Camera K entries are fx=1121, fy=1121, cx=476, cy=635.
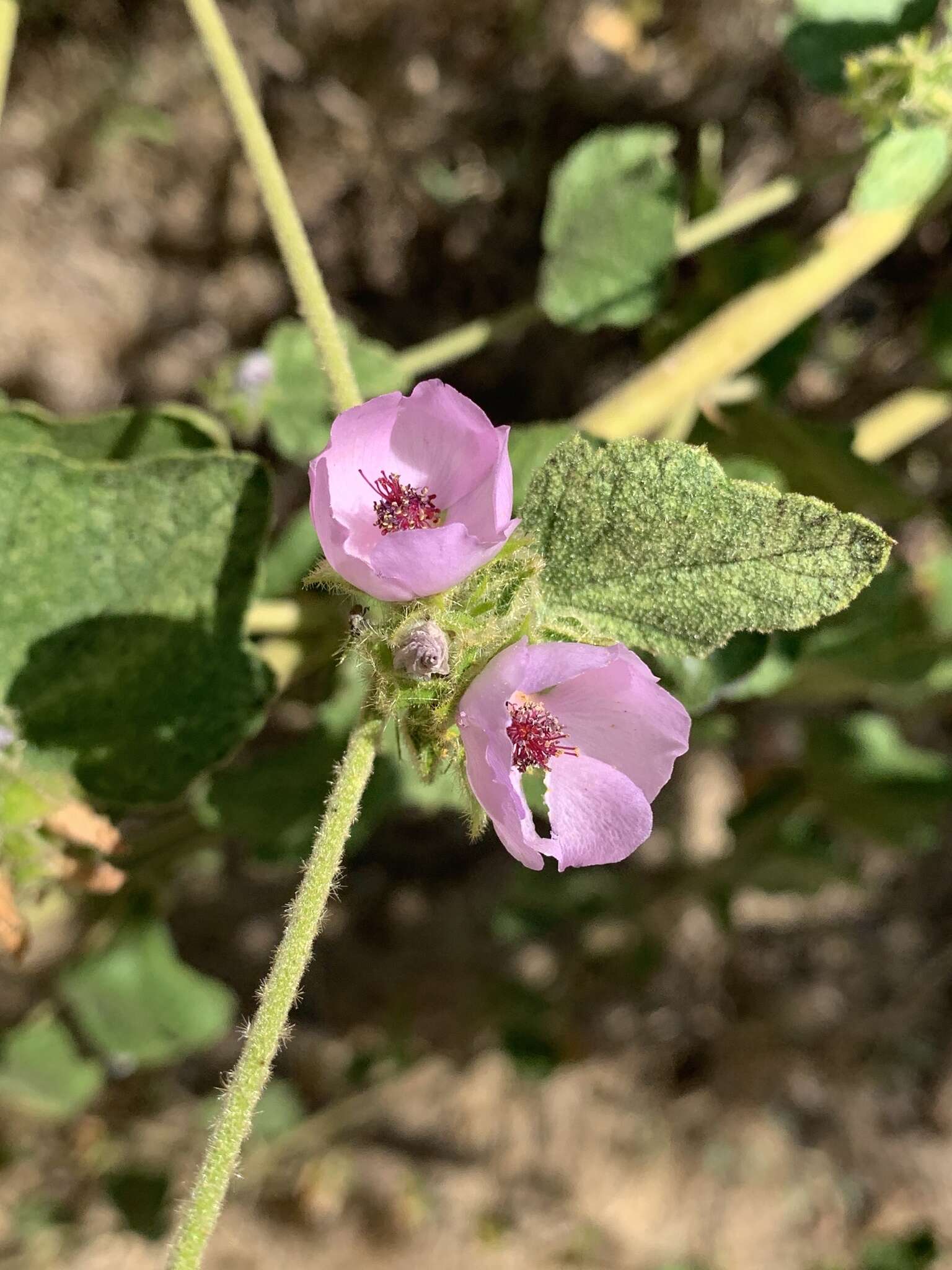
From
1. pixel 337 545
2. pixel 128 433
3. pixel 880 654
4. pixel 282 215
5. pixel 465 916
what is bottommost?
pixel 465 916

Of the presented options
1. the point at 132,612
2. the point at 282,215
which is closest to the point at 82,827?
the point at 132,612

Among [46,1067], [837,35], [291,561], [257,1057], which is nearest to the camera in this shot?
[257,1057]

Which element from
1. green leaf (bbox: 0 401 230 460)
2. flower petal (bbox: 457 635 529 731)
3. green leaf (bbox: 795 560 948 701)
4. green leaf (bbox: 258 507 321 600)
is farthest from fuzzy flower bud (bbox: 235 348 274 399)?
flower petal (bbox: 457 635 529 731)

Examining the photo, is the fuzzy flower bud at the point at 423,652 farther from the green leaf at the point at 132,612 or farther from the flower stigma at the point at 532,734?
the green leaf at the point at 132,612

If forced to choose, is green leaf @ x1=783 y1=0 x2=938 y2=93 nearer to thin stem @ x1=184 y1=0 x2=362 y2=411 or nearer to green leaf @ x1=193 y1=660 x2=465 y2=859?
thin stem @ x1=184 y1=0 x2=362 y2=411

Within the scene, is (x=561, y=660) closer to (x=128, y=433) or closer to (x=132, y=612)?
(x=132, y=612)
